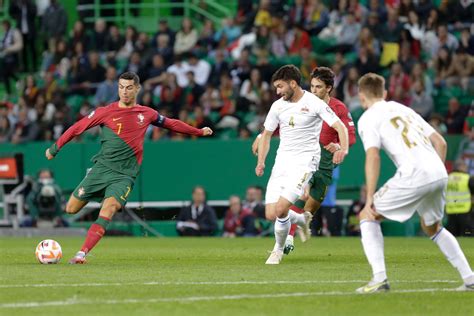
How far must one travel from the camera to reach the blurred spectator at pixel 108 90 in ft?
90.4

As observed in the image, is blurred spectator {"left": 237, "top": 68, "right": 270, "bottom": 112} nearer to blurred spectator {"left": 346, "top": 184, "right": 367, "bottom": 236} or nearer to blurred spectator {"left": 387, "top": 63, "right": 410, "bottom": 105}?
blurred spectator {"left": 387, "top": 63, "right": 410, "bottom": 105}

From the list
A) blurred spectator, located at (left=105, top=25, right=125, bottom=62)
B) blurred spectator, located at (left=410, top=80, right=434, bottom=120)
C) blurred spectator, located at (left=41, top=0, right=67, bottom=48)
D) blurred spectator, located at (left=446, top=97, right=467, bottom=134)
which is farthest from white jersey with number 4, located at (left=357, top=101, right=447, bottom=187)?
blurred spectator, located at (left=41, top=0, right=67, bottom=48)

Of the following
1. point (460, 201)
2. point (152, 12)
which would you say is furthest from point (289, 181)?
point (152, 12)

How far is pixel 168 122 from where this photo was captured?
1493 cm

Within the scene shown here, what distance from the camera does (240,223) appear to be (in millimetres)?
24188

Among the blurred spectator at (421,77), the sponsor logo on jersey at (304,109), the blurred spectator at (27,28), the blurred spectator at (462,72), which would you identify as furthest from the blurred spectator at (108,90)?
the sponsor logo on jersey at (304,109)

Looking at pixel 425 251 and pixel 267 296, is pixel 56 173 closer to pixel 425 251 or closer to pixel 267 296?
pixel 425 251

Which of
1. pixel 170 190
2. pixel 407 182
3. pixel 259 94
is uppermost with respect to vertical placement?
pixel 407 182

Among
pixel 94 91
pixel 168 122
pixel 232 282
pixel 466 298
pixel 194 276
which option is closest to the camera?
pixel 466 298

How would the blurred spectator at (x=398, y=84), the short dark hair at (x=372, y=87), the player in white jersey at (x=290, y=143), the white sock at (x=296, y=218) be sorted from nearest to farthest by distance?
the short dark hair at (x=372, y=87), the player in white jersey at (x=290, y=143), the white sock at (x=296, y=218), the blurred spectator at (x=398, y=84)

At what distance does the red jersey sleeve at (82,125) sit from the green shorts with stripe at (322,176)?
3.03 m

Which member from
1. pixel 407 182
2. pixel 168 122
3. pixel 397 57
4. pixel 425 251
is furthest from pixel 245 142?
pixel 407 182

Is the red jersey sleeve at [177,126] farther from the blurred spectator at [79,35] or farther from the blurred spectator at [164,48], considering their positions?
the blurred spectator at [79,35]

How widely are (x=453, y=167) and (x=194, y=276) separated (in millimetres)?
11947
